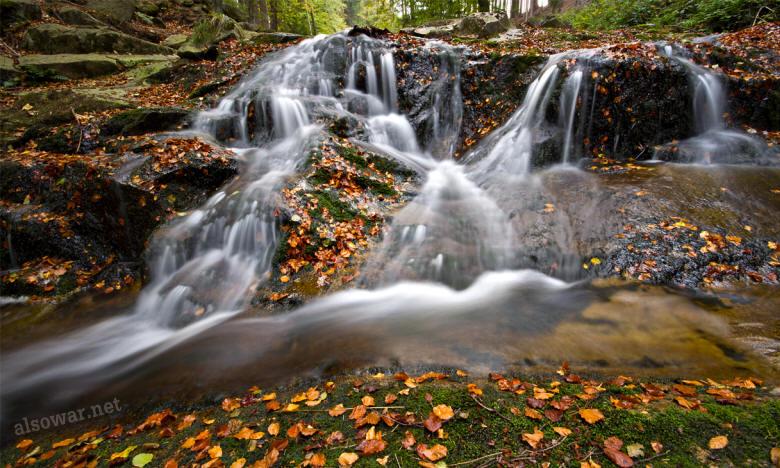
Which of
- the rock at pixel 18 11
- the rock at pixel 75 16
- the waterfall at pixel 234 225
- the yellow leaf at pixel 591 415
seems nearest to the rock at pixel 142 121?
the waterfall at pixel 234 225

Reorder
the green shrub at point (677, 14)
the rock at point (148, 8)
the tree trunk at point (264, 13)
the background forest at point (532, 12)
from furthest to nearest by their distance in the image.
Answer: the tree trunk at point (264, 13), the rock at point (148, 8), the background forest at point (532, 12), the green shrub at point (677, 14)

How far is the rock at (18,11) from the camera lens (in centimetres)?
1188

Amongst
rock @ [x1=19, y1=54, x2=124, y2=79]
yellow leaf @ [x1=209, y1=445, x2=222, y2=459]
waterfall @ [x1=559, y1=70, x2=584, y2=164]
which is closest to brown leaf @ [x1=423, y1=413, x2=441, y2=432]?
yellow leaf @ [x1=209, y1=445, x2=222, y2=459]

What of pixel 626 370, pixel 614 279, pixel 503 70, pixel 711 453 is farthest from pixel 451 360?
pixel 503 70

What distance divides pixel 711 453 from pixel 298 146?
729 centimetres

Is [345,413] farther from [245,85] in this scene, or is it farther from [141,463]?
[245,85]

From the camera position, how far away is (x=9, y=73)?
1033 cm

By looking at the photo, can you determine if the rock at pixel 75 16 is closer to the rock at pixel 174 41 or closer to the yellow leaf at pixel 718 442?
the rock at pixel 174 41

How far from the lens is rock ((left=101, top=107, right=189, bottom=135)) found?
26.0 ft

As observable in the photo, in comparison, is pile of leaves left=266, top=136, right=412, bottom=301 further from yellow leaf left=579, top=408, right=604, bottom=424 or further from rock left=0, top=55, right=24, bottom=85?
rock left=0, top=55, right=24, bottom=85

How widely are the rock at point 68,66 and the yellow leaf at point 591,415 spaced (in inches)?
644

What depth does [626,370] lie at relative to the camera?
285 cm

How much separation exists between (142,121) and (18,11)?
10.3 metres

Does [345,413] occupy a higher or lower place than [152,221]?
lower
